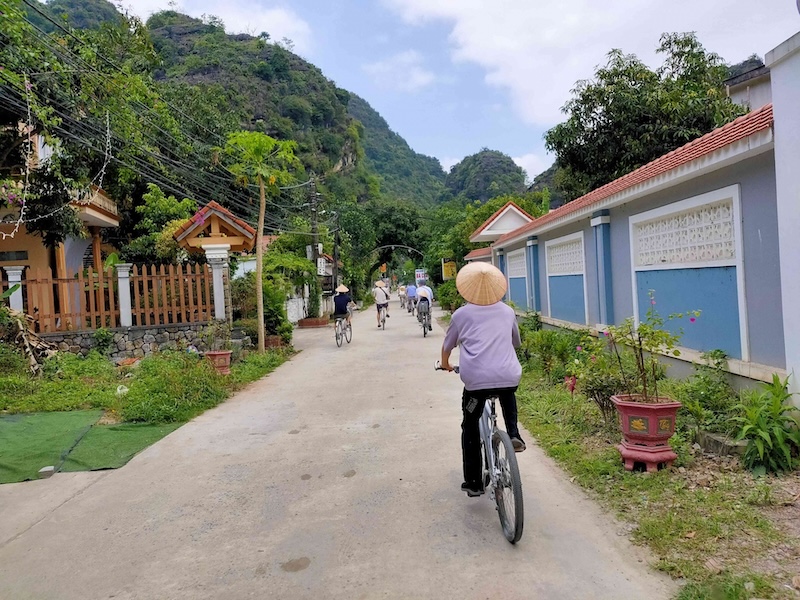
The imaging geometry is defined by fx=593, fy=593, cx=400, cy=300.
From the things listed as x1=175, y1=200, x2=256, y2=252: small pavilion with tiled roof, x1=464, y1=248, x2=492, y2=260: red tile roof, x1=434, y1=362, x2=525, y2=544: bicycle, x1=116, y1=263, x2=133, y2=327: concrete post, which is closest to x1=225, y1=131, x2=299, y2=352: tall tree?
x1=175, y1=200, x2=256, y2=252: small pavilion with tiled roof

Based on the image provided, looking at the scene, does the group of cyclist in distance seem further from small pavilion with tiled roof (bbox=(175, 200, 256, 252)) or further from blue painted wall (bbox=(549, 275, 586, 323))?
small pavilion with tiled roof (bbox=(175, 200, 256, 252))

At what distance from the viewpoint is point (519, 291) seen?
16.6 m

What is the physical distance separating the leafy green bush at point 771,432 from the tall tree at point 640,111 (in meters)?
13.6

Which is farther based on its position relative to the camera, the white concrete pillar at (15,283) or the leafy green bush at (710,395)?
the white concrete pillar at (15,283)

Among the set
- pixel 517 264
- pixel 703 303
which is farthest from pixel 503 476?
pixel 517 264

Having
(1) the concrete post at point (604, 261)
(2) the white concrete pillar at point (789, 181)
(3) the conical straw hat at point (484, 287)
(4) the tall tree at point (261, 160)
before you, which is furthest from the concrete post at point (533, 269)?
(3) the conical straw hat at point (484, 287)

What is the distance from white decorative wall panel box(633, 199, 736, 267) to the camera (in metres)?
5.69

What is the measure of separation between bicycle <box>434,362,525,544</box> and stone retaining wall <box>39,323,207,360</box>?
9.15 m

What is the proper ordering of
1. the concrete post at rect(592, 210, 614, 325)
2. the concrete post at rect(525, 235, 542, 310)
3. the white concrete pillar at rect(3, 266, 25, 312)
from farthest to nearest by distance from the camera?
the concrete post at rect(525, 235, 542, 310) < the white concrete pillar at rect(3, 266, 25, 312) < the concrete post at rect(592, 210, 614, 325)

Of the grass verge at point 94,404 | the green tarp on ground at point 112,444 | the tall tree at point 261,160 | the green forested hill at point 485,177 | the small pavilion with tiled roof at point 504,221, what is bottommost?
the green tarp on ground at point 112,444

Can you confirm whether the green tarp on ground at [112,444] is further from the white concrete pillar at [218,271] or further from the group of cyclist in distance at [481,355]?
the white concrete pillar at [218,271]

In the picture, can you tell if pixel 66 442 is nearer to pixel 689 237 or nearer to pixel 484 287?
pixel 484 287

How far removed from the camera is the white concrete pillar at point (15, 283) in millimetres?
10797

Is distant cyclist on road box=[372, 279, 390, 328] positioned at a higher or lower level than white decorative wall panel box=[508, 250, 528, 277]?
lower
